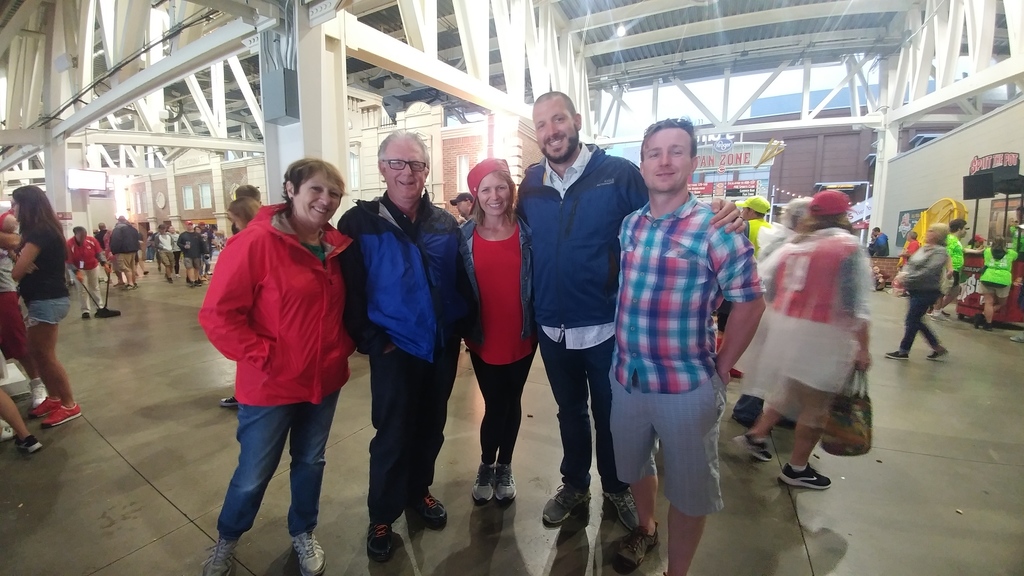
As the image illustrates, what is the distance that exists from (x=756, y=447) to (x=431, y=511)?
7.13 ft

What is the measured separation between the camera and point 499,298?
2.06 m

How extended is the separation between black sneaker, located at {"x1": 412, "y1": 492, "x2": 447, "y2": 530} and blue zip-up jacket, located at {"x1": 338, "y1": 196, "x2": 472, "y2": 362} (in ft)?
3.03

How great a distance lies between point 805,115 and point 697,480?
1546 cm

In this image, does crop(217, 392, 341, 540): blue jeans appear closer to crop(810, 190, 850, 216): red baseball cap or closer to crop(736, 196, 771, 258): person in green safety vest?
crop(810, 190, 850, 216): red baseball cap

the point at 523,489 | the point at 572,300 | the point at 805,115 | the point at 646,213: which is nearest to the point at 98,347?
the point at 523,489

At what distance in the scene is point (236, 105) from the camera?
20.8m

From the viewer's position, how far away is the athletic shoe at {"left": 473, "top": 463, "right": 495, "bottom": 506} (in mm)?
2350

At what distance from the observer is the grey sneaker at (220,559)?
1.82 metres

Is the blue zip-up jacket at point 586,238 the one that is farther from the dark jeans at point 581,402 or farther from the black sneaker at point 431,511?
the black sneaker at point 431,511

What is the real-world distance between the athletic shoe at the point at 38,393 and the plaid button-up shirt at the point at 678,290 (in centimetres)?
480

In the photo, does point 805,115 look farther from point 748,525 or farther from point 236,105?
point 236,105

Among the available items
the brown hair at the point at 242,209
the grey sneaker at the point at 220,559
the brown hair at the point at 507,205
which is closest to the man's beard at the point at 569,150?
the brown hair at the point at 507,205

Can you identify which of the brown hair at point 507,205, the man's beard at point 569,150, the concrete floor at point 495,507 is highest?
the man's beard at point 569,150

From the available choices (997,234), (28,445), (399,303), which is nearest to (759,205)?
(399,303)
